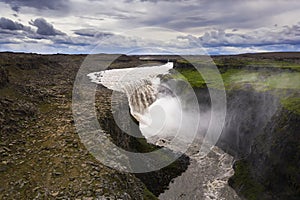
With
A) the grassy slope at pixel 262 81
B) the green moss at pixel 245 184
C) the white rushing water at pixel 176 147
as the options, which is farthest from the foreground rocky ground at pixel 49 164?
the grassy slope at pixel 262 81

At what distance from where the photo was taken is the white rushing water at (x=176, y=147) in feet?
99.9

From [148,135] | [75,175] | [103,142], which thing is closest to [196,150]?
[148,135]

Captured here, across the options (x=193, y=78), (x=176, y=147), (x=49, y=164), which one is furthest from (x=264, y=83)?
(x=49, y=164)

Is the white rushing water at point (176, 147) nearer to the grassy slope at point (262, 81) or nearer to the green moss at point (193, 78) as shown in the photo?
the green moss at point (193, 78)

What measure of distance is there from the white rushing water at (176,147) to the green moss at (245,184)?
0.90m

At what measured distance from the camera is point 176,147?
41875mm

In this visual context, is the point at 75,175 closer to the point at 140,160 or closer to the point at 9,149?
the point at 9,149

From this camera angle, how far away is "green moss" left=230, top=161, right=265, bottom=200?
→ 28778mm

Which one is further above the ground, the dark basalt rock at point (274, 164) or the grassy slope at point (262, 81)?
the grassy slope at point (262, 81)

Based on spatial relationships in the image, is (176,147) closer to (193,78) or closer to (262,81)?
(262,81)

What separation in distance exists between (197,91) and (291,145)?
27231 millimetres

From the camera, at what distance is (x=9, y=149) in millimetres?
22875

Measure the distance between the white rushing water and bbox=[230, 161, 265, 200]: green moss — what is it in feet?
2.97

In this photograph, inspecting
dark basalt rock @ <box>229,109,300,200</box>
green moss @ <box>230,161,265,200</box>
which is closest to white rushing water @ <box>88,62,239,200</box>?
green moss @ <box>230,161,265,200</box>
